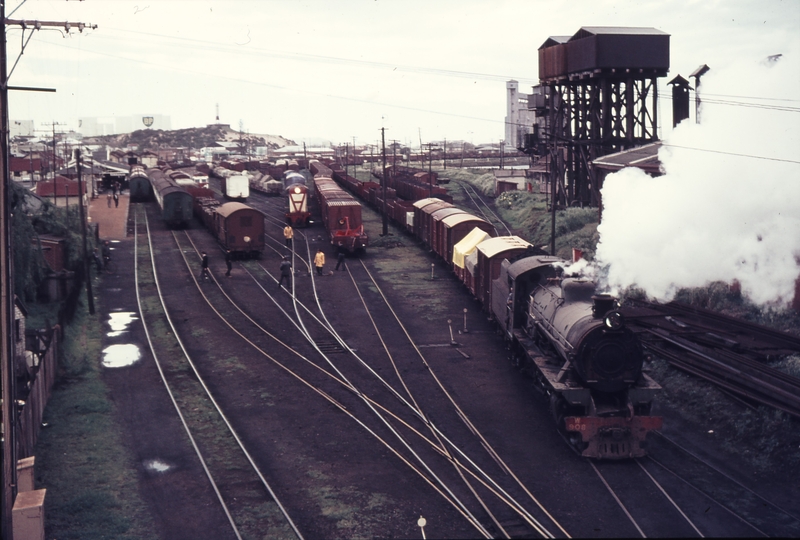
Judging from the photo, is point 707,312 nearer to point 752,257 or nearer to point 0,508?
point 752,257

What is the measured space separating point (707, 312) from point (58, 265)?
2752 centimetres

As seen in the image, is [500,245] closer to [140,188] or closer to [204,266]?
[204,266]

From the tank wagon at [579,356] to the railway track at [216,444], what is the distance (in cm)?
652

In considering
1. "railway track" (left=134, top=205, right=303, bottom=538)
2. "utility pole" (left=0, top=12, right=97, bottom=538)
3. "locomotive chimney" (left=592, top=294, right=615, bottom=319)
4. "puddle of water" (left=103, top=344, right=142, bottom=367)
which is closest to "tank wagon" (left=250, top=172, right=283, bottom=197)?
"railway track" (left=134, top=205, right=303, bottom=538)

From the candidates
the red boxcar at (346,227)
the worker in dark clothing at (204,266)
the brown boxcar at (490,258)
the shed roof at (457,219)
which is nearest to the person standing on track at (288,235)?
the red boxcar at (346,227)

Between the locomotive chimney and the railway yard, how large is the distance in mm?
3228

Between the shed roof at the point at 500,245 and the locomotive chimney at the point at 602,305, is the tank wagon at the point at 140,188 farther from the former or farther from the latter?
the locomotive chimney at the point at 602,305

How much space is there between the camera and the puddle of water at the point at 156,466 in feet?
51.5

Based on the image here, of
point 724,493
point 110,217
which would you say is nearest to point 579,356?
point 724,493

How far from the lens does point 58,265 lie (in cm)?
3275

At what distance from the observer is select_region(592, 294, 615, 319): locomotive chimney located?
1511 cm

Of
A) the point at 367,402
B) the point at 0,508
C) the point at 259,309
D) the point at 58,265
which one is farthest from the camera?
the point at 58,265

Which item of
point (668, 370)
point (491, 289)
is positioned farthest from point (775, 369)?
point (491, 289)

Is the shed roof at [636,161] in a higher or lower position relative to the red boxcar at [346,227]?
higher
